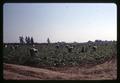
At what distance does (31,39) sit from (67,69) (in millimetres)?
483

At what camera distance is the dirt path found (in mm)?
2346

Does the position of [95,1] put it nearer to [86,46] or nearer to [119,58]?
[86,46]

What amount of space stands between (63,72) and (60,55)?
7.0 inches

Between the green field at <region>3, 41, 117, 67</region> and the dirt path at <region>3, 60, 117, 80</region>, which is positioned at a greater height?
the green field at <region>3, 41, 117, 67</region>

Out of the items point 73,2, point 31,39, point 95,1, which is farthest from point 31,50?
point 95,1

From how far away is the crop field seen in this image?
2334mm

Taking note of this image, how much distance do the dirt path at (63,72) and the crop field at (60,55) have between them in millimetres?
39

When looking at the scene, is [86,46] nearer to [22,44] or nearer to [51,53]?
[51,53]

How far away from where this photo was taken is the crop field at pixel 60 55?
233 centimetres

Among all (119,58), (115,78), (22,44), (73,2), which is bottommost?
(115,78)

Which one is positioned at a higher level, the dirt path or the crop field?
the crop field

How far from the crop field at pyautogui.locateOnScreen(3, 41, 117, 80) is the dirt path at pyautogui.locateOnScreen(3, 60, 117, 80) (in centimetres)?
4

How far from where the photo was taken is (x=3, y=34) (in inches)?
93.0

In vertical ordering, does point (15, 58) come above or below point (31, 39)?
below
